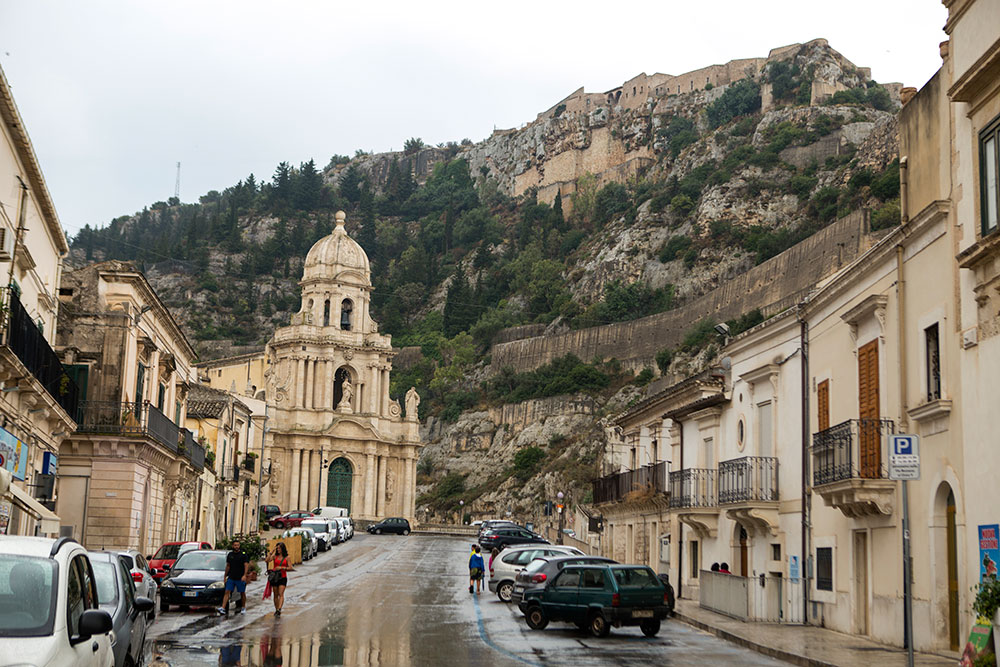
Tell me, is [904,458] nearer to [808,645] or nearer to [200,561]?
[808,645]

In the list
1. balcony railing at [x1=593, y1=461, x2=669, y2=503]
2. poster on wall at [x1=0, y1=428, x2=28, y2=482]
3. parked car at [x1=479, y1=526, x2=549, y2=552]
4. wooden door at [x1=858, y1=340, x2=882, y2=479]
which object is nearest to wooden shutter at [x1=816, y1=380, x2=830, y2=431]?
wooden door at [x1=858, y1=340, x2=882, y2=479]

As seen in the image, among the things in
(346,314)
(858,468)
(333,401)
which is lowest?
(858,468)

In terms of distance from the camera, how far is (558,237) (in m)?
149

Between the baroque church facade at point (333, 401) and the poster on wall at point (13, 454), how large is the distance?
60.1 m

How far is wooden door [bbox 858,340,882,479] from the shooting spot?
2102 cm

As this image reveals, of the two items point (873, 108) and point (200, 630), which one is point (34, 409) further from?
point (873, 108)

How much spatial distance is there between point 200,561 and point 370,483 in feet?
204

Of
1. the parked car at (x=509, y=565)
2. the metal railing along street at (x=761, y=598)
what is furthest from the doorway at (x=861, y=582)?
the parked car at (x=509, y=565)

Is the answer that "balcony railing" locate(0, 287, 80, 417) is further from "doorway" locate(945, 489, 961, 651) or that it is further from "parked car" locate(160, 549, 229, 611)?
"doorway" locate(945, 489, 961, 651)

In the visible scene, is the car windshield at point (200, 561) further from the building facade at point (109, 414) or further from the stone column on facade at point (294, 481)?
the stone column on facade at point (294, 481)

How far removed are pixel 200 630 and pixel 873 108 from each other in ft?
386

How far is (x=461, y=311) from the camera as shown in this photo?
14250 cm

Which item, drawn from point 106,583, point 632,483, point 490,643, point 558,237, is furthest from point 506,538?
point 558,237

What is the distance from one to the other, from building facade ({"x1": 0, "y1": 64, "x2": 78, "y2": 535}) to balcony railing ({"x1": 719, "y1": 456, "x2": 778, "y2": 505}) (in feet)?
52.6
